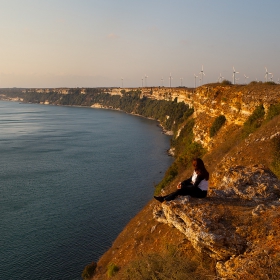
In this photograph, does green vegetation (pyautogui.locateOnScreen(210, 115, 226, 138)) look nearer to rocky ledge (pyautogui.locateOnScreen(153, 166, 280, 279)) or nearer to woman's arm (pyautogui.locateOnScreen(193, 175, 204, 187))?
rocky ledge (pyautogui.locateOnScreen(153, 166, 280, 279))

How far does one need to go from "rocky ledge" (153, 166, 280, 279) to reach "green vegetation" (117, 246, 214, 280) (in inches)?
11.5

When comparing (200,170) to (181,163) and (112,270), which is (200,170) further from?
(181,163)

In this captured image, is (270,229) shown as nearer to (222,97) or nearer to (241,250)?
(241,250)

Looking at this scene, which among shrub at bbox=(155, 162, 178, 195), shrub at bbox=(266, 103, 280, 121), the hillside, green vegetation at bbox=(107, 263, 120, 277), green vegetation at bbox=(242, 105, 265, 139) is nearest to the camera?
the hillside

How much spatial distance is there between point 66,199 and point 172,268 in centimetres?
2370

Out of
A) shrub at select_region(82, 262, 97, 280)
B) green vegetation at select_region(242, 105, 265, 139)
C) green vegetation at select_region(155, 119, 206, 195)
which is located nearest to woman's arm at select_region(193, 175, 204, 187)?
shrub at select_region(82, 262, 97, 280)

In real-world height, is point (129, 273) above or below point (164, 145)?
above

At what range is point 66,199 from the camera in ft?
94.7

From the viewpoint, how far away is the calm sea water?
20.0 metres

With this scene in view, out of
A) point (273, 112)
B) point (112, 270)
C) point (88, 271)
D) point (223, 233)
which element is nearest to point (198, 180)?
point (223, 233)

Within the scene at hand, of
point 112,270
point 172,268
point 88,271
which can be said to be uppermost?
point 172,268

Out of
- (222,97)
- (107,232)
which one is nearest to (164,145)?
(222,97)

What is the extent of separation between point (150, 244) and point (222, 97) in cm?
2423

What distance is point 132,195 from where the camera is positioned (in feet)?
98.0
